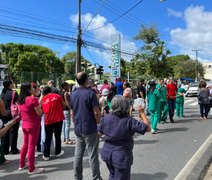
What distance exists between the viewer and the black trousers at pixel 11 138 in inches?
278

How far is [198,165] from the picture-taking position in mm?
6016

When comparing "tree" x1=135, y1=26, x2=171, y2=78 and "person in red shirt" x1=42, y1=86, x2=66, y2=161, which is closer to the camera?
"person in red shirt" x1=42, y1=86, x2=66, y2=161

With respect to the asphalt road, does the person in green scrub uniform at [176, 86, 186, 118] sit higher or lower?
higher

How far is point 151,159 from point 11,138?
10.2 feet

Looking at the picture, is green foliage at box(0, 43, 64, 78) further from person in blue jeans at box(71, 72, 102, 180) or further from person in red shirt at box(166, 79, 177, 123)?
person in blue jeans at box(71, 72, 102, 180)

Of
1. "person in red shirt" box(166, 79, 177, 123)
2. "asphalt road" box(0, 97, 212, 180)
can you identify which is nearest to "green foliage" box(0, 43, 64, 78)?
"person in red shirt" box(166, 79, 177, 123)

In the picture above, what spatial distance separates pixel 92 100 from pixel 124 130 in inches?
42.5

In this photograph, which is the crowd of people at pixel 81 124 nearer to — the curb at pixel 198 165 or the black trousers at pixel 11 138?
the black trousers at pixel 11 138

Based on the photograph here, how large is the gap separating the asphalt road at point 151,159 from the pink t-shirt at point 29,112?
3.00 feet

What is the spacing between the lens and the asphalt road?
18.4 ft

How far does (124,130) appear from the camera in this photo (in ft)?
12.1

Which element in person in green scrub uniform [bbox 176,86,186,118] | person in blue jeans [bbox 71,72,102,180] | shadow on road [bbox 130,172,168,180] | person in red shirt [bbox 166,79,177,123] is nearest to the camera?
person in blue jeans [bbox 71,72,102,180]

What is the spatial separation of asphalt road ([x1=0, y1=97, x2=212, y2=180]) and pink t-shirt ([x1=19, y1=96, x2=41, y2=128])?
92 cm

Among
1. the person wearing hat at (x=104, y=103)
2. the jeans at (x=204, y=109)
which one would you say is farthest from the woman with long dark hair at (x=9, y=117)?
the jeans at (x=204, y=109)
